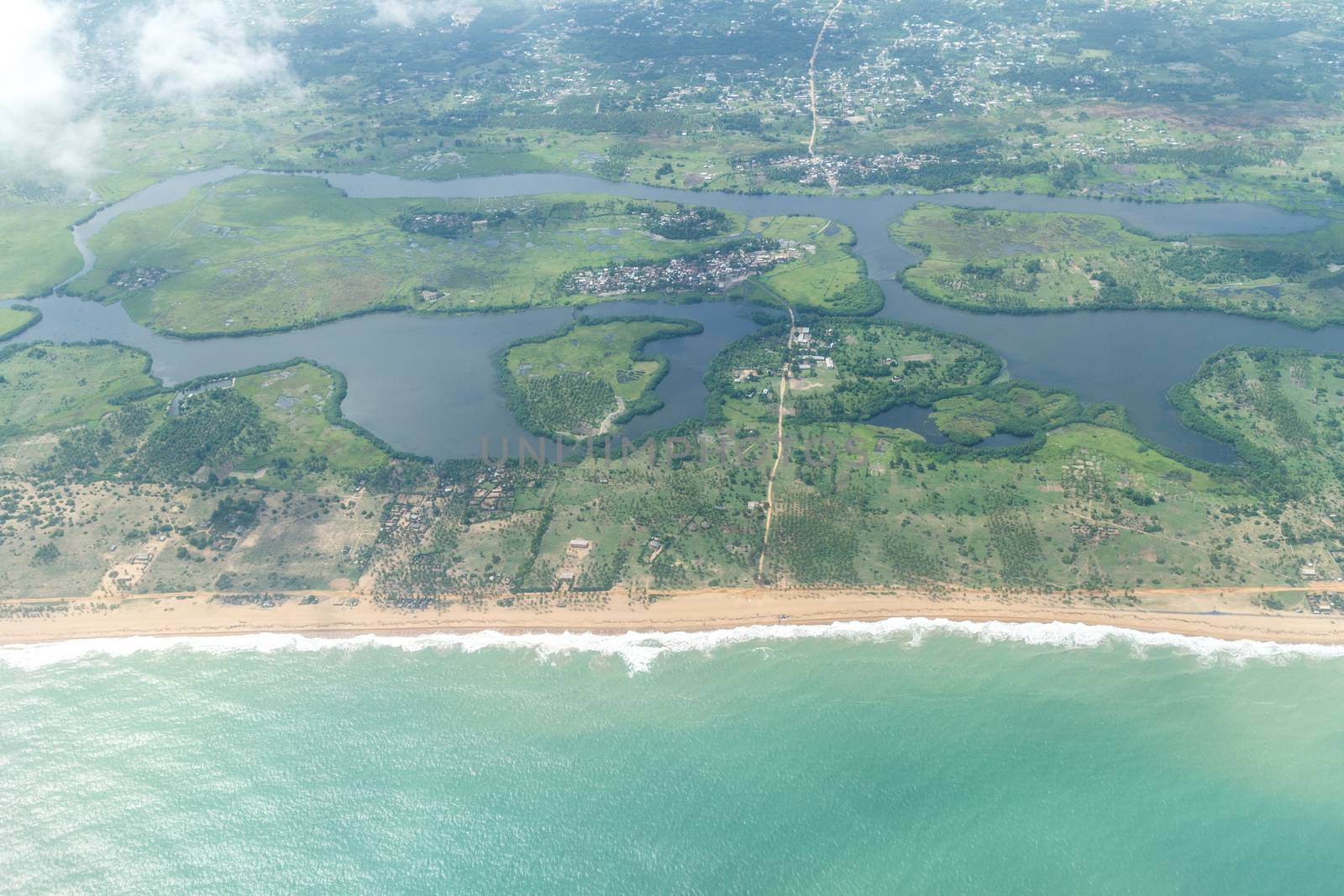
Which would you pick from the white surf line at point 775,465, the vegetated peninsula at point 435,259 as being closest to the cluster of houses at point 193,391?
the vegetated peninsula at point 435,259

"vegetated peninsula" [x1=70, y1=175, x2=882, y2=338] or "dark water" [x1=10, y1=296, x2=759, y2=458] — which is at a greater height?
"vegetated peninsula" [x1=70, y1=175, x2=882, y2=338]

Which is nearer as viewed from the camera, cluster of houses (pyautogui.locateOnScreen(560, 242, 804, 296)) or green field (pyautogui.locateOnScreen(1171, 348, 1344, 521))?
green field (pyautogui.locateOnScreen(1171, 348, 1344, 521))

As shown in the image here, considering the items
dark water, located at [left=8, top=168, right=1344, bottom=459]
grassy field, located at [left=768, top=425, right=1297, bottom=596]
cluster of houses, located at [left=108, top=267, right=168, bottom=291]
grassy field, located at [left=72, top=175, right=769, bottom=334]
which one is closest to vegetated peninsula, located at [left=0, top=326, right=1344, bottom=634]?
grassy field, located at [left=768, top=425, right=1297, bottom=596]

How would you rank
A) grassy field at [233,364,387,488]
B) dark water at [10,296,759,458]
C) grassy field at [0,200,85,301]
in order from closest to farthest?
grassy field at [233,364,387,488] → dark water at [10,296,759,458] → grassy field at [0,200,85,301]

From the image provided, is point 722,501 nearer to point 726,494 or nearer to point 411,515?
point 726,494

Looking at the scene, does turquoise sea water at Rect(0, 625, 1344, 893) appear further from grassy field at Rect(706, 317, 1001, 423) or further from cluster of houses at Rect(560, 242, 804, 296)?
cluster of houses at Rect(560, 242, 804, 296)

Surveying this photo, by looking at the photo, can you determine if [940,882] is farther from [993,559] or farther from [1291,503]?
[1291,503]
